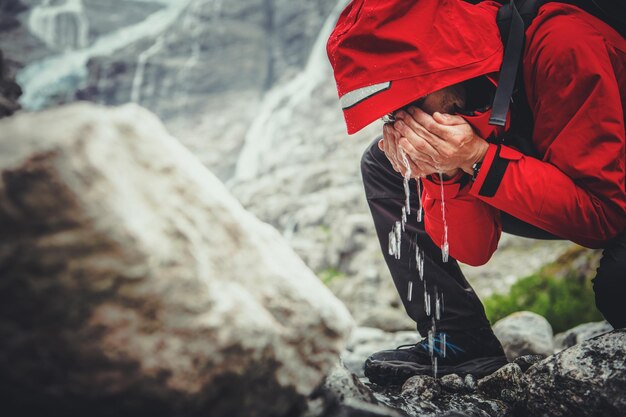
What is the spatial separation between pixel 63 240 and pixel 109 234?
4.3 inches

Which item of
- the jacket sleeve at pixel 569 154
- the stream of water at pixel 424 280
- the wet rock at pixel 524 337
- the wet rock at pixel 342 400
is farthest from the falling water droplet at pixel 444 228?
the wet rock at pixel 524 337

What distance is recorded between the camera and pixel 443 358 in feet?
9.01

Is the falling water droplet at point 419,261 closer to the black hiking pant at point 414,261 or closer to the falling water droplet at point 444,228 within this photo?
the black hiking pant at point 414,261

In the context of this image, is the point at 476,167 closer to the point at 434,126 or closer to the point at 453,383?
the point at 434,126

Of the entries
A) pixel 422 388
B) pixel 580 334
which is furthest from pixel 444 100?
pixel 580 334

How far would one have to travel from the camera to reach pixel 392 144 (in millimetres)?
2406

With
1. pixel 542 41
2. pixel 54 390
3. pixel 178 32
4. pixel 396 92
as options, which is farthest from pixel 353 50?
pixel 178 32

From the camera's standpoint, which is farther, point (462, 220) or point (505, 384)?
point (462, 220)

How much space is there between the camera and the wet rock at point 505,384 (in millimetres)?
2186

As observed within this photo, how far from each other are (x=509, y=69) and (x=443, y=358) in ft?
6.25

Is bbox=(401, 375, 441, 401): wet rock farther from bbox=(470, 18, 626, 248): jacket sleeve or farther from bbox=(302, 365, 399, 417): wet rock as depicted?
bbox=(470, 18, 626, 248): jacket sleeve

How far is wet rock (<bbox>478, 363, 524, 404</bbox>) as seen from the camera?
7.17 feet

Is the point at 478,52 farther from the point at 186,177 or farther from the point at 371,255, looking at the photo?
the point at 371,255

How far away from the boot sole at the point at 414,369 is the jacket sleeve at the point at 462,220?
2.23ft
